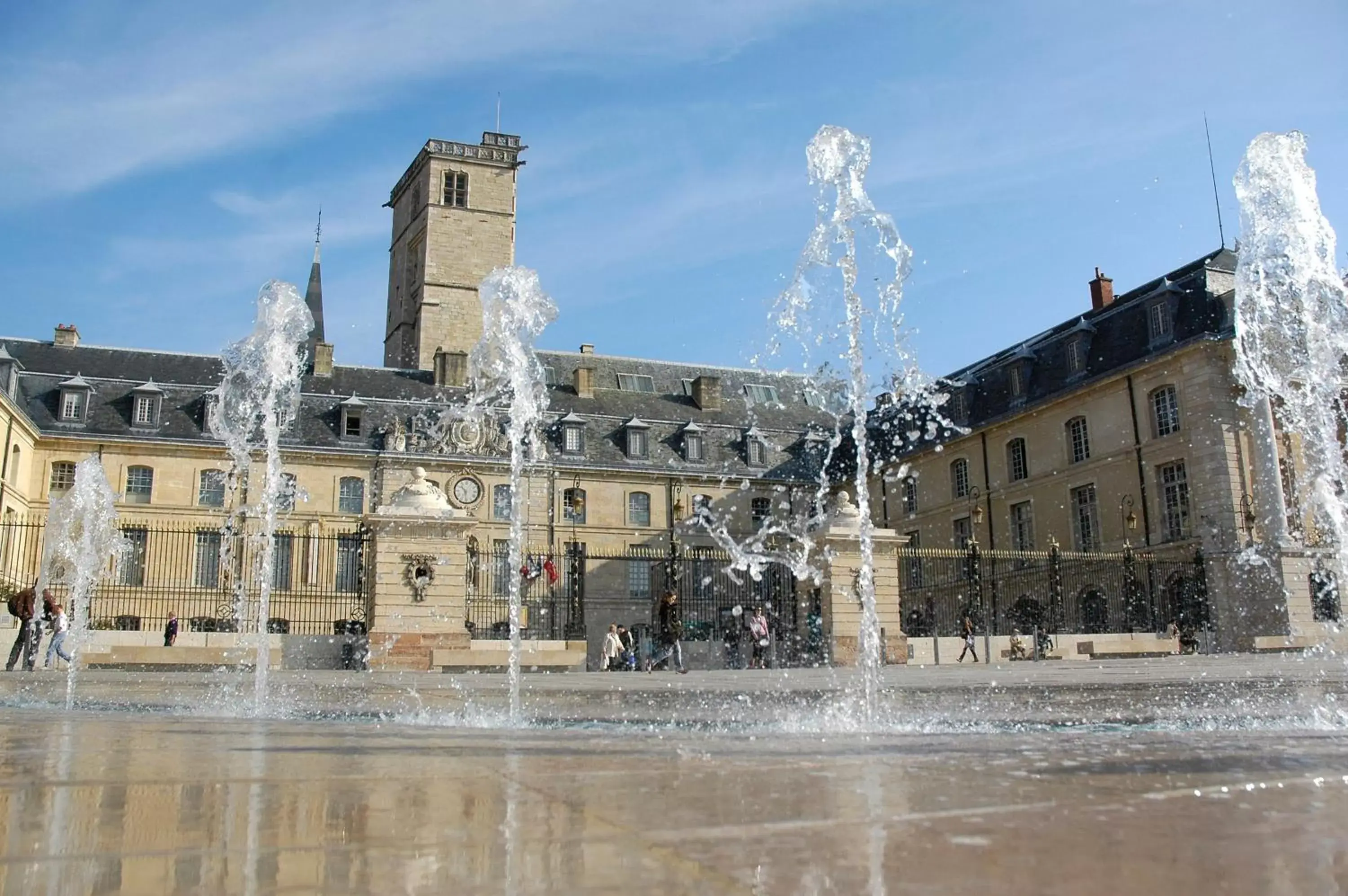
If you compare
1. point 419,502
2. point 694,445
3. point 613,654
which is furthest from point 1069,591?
point 419,502

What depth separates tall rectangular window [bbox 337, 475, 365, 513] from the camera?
1570 inches

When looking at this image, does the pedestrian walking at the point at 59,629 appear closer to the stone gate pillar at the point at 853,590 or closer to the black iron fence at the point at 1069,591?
the stone gate pillar at the point at 853,590

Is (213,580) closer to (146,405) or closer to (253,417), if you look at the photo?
(146,405)

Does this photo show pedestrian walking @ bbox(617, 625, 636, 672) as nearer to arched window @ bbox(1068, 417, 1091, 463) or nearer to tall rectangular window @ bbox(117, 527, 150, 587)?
tall rectangular window @ bbox(117, 527, 150, 587)

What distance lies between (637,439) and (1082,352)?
685 inches

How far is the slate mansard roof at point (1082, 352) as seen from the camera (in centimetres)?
3178

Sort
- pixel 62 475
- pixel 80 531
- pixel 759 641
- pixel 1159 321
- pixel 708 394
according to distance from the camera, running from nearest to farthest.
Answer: pixel 759 641 → pixel 80 531 → pixel 1159 321 → pixel 62 475 → pixel 708 394

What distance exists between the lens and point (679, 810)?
2297mm

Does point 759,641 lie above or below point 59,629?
below

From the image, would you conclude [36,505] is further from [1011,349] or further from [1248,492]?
[1248,492]

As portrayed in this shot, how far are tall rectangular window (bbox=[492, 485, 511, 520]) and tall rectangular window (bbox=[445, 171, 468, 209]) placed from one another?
2255 cm

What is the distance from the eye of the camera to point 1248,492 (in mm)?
30172

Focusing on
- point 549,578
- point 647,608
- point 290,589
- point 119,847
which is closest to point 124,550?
point 290,589

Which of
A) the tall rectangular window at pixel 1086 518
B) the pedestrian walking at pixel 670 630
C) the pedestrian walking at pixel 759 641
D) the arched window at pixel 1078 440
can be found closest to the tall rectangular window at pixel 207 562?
the pedestrian walking at pixel 759 641
